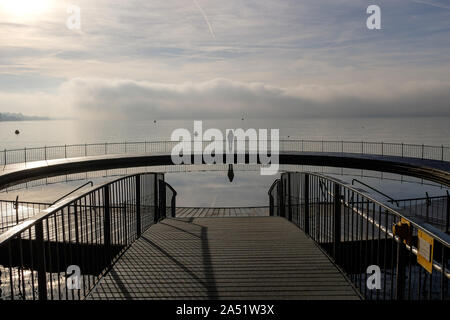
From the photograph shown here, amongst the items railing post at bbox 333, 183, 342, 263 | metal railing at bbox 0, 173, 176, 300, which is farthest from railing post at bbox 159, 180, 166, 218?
railing post at bbox 333, 183, 342, 263

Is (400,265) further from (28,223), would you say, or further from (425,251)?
(28,223)

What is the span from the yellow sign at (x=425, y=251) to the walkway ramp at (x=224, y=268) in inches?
70.4

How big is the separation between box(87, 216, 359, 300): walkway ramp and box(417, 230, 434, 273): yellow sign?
179cm

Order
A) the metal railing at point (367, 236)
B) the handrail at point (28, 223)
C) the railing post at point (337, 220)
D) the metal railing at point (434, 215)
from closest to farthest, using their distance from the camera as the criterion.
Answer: the handrail at point (28, 223) → the metal railing at point (367, 236) → the railing post at point (337, 220) → the metal railing at point (434, 215)

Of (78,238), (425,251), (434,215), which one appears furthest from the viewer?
(434,215)

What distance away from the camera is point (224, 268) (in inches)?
219

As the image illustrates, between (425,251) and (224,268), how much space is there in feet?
10.5

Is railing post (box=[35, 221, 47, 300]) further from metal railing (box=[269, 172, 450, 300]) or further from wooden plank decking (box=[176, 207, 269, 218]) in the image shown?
wooden plank decking (box=[176, 207, 269, 218])

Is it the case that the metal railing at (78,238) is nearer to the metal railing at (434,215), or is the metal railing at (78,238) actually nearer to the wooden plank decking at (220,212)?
the metal railing at (434,215)

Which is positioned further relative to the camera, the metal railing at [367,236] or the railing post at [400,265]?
the railing post at [400,265]

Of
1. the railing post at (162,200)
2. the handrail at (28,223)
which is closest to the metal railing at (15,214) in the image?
the railing post at (162,200)

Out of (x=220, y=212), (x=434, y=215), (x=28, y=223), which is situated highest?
(x=28, y=223)

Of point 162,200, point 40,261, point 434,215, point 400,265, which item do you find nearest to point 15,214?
point 162,200

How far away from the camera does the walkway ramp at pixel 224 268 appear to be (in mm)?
4719
